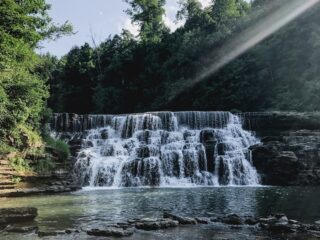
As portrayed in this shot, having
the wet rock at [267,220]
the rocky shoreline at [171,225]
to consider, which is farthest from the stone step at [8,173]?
the wet rock at [267,220]

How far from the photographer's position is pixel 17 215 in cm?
1347

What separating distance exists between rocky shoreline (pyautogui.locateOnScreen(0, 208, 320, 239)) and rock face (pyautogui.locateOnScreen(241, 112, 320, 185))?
15683 millimetres

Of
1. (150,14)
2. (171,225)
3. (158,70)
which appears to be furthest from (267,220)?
(150,14)

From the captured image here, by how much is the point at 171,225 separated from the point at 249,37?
1638 inches

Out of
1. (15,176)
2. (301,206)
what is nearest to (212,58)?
(15,176)

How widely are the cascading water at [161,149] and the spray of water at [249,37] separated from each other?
15365 mm

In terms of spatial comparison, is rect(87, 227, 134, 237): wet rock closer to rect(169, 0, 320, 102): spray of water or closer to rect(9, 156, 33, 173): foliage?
rect(9, 156, 33, 173): foliage

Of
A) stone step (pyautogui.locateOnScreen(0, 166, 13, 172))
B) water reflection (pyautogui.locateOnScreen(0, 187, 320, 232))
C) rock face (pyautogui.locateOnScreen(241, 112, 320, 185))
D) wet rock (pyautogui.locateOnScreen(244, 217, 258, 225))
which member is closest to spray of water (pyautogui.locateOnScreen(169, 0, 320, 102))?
rock face (pyautogui.locateOnScreen(241, 112, 320, 185))

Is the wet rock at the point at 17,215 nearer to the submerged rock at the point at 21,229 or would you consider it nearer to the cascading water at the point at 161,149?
the submerged rock at the point at 21,229

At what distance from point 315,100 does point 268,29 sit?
46.7ft

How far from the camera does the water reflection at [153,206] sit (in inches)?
557

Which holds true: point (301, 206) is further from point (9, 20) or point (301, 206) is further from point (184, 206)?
point (9, 20)

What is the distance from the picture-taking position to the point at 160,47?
5881cm

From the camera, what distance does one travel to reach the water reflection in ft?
46.4
